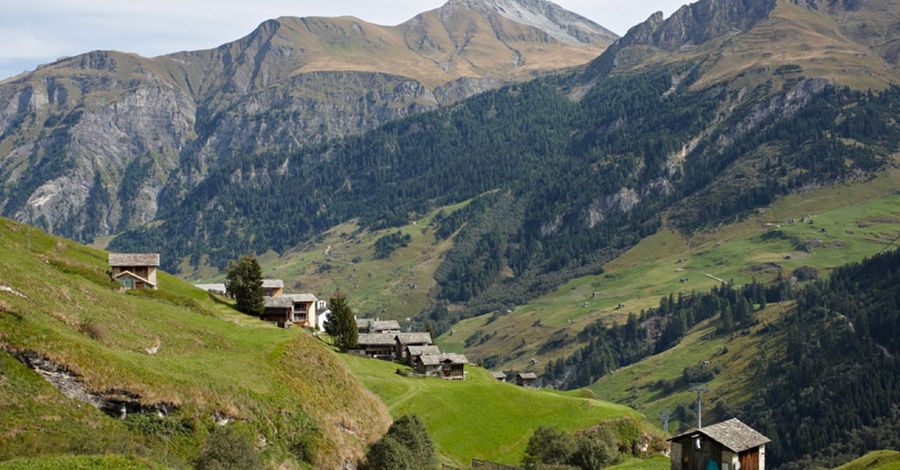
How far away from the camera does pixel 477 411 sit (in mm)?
126125

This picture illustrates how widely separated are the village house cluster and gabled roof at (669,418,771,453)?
76.6 m

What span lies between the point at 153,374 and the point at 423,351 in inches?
3499

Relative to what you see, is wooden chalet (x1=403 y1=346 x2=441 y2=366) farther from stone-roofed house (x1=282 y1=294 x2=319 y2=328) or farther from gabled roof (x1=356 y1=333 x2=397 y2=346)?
stone-roofed house (x1=282 y1=294 x2=319 y2=328)

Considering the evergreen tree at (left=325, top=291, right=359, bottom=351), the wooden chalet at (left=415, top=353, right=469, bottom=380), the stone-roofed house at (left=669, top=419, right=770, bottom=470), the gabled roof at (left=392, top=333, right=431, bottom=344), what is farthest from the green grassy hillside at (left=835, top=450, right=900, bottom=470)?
the gabled roof at (left=392, top=333, right=431, bottom=344)

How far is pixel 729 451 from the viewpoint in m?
72.1

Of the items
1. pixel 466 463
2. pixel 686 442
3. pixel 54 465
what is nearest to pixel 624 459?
pixel 466 463

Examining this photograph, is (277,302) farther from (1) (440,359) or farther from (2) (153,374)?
(2) (153,374)

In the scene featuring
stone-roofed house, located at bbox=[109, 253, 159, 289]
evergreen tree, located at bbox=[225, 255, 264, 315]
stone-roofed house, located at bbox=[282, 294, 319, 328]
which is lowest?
stone-roofed house, located at bbox=[282, 294, 319, 328]

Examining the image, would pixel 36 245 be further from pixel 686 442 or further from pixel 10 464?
pixel 686 442

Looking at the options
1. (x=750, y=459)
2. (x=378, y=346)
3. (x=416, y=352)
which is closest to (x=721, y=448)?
(x=750, y=459)

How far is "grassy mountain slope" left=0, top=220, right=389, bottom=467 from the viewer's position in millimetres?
65500

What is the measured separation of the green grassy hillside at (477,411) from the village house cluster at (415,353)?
10.9 meters

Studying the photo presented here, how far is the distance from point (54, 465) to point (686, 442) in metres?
48.5

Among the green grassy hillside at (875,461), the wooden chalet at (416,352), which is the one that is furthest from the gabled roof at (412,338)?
the green grassy hillside at (875,461)
